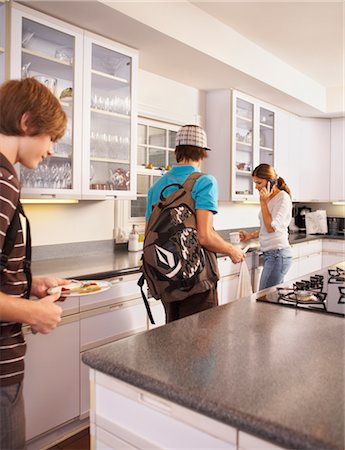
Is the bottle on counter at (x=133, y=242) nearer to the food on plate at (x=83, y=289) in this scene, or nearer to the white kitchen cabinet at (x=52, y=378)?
the white kitchen cabinet at (x=52, y=378)

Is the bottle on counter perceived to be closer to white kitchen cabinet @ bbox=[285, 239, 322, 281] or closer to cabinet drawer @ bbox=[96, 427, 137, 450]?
white kitchen cabinet @ bbox=[285, 239, 322, 281]

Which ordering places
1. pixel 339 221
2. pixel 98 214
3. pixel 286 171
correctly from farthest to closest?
pixel 339 221 < pixel 286 171 < pixel 98 214

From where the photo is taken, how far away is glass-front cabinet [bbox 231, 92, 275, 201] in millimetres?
4059

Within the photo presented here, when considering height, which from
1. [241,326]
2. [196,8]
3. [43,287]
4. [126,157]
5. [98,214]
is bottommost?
[241,326]

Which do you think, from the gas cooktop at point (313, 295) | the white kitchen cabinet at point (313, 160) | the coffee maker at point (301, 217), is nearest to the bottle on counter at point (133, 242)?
the gas cooktop at point (313, 295)

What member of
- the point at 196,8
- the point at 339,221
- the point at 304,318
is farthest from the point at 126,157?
the point at 339,221

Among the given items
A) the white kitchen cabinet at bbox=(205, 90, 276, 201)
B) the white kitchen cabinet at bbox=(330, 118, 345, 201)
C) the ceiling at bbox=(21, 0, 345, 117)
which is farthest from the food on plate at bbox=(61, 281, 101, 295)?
the white kitchen cabinet at bbox=(330, 118, 345, 201)

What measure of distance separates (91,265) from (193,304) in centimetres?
84

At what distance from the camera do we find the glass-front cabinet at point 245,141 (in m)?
4.06

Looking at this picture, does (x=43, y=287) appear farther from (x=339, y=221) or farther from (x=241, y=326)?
(x=339, y=221)

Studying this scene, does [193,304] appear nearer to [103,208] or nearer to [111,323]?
[111,323]

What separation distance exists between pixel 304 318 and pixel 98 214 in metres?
1.97

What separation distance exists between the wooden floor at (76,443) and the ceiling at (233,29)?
2303 millimetres

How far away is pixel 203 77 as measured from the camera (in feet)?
12.0
